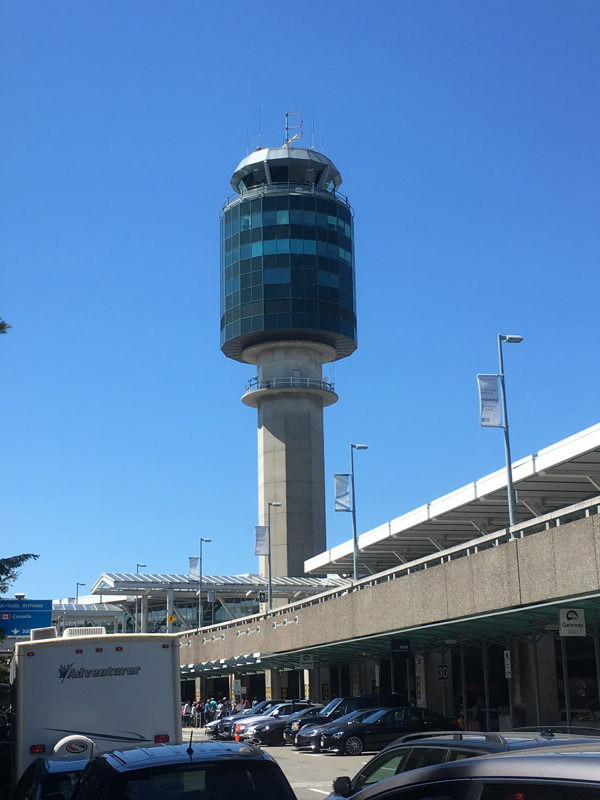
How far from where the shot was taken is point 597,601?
23094 mm

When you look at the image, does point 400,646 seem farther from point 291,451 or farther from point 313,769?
point 291,451

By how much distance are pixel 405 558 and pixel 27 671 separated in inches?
2028

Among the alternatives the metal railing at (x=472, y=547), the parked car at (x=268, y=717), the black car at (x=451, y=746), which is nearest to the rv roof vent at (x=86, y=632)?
the black car at (x=451, y=746)

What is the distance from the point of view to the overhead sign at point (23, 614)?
5238 cm

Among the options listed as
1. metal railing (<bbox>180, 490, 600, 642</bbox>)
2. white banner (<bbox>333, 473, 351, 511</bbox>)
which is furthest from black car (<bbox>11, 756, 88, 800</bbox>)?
white banner (<bbox>333, 473, 351, 511</bbox>)

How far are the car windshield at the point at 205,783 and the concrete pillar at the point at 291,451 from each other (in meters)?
76.9

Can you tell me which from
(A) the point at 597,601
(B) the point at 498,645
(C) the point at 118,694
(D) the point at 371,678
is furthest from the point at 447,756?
(D) the point at 371,678

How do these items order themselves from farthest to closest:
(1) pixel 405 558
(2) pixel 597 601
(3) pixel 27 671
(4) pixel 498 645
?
(1) pixel 405 558, (4) pixel 498 645, (2) pixel 597 601, (3) pixel 27 671

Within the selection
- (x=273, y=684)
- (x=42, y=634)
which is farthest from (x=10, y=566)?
(x=273, y=684)

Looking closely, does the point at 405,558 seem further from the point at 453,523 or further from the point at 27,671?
the point at 27,671

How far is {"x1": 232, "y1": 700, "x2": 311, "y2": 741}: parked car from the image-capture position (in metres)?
36.8

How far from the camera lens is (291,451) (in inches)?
3374

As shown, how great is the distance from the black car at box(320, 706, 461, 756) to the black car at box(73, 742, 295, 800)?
22438 mm

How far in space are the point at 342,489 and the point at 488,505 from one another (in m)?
7.74
